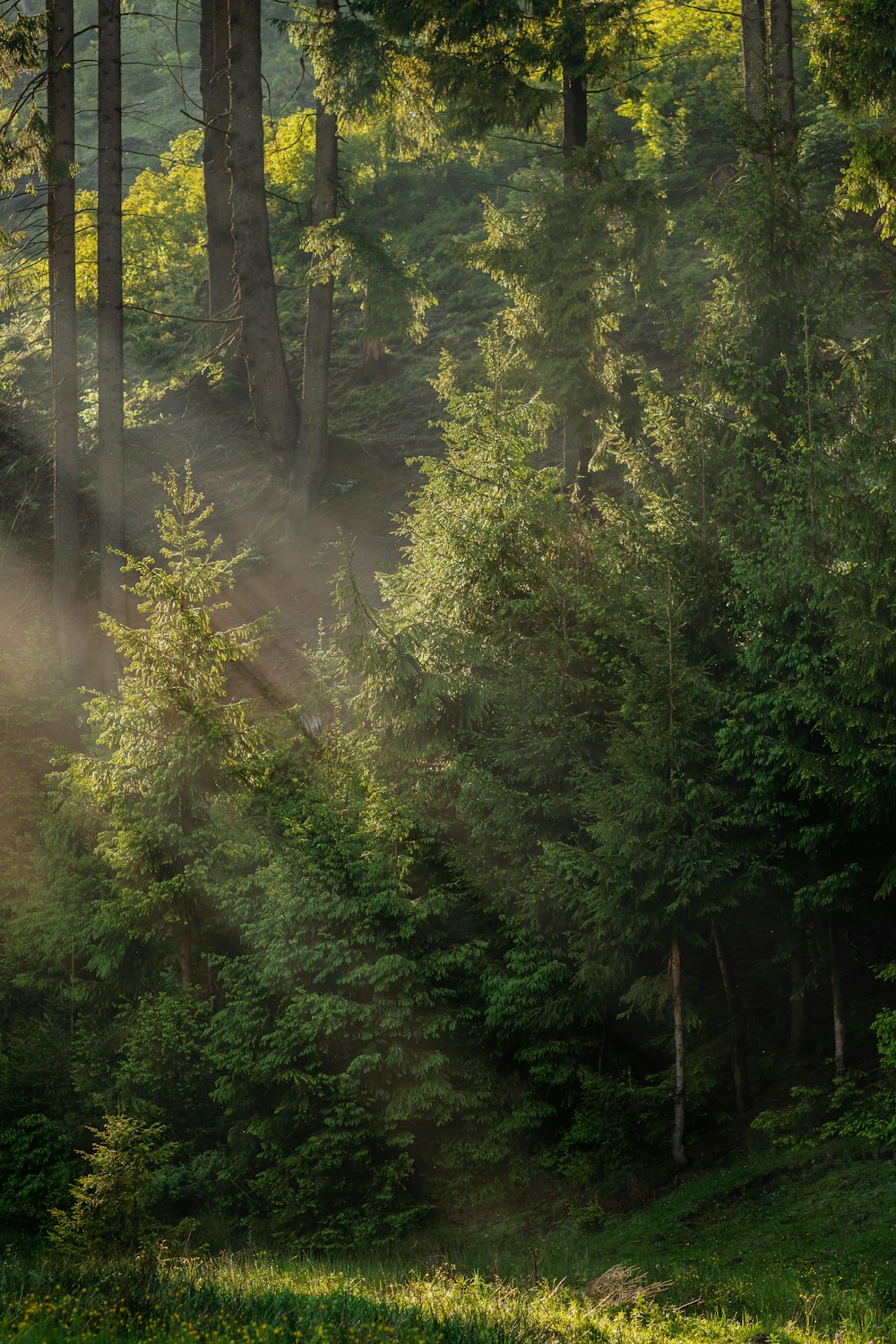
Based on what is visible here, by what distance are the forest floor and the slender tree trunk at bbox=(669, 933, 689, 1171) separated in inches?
14.3

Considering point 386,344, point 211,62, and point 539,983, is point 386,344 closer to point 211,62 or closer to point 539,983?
point 211,62

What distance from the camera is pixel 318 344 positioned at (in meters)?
21.5

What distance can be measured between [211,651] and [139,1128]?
5.17m

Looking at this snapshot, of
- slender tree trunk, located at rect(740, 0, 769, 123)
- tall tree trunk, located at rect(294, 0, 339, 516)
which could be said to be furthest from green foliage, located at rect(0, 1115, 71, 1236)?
slender tree trunk, located at rect(740, 0, 769, 123)

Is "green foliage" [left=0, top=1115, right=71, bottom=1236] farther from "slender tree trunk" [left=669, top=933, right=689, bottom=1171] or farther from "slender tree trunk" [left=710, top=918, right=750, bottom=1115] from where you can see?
"slender tree trunk" [left=710, top=918, right=750, bottom=1115]

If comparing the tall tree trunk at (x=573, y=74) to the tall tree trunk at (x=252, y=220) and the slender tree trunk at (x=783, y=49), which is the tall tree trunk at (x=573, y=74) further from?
the tall tree trunk at (x=252, y=220)

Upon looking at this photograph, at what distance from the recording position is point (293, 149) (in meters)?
28.5

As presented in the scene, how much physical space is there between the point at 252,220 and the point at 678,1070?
1616cm

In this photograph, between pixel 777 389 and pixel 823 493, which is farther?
pixel 777 389

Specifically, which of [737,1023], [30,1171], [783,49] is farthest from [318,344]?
[30,1171]

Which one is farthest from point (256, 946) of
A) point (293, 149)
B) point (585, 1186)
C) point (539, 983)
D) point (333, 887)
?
point (293, 149)

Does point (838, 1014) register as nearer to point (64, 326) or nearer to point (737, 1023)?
point (737, 1023)

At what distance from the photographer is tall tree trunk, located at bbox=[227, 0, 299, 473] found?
21.0 meters

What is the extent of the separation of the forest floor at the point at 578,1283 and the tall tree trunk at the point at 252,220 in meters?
14.9
